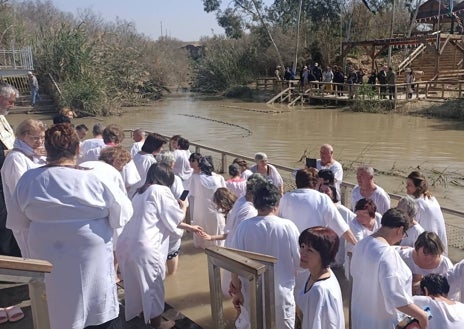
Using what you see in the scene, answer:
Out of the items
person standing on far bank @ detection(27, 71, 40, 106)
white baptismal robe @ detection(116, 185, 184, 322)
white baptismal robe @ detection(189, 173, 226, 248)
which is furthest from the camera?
person standing on far bank @ detection(27, 71, 40, 106)

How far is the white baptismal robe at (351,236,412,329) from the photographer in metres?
2.74

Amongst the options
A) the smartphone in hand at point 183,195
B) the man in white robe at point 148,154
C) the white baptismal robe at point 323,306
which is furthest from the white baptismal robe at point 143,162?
the white baptismal robe at point 323,306

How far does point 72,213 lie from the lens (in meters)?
2.71

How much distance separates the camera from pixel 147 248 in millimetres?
3660

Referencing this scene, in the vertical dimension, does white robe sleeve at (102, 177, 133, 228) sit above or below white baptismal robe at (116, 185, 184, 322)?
above

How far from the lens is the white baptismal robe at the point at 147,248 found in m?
3.64

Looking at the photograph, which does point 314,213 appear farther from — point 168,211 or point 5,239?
point 5,239

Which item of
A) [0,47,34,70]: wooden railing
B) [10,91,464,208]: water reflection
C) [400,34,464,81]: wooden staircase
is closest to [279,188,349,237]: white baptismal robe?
[10,91,464,208]: water reflection

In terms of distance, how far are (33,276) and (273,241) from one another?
5.23 ft

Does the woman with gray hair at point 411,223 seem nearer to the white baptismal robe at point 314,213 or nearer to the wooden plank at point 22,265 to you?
the white baptismal robe at point 314,213

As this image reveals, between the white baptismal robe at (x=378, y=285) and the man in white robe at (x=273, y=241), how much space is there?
444 mm

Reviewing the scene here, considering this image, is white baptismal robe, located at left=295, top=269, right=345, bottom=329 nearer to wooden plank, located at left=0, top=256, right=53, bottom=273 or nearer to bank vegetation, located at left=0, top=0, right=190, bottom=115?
wooden plank, located at left=0, top=256, right=53, bottom=273

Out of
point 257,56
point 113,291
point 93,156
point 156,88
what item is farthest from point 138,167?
point 257,56

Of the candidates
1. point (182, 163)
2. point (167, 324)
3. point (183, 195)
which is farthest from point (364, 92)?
point (167, 324)
